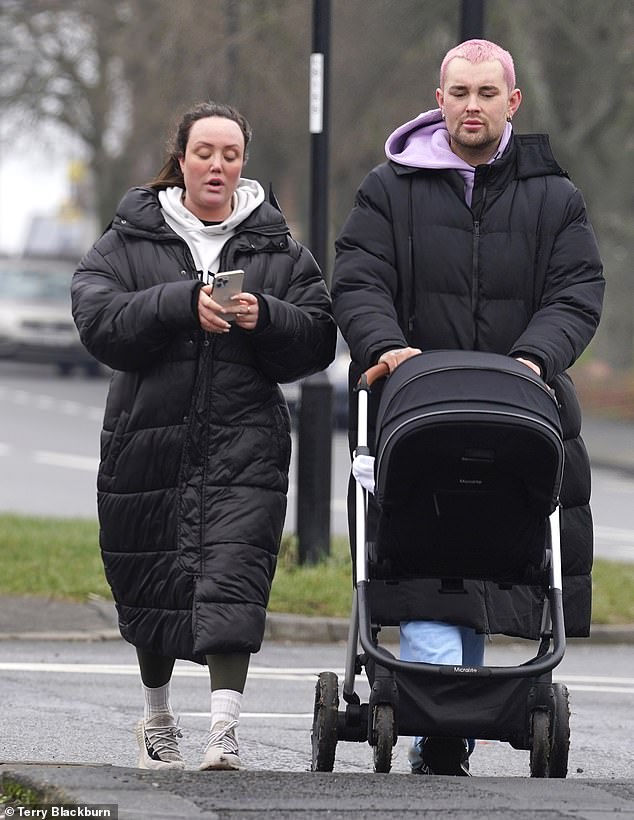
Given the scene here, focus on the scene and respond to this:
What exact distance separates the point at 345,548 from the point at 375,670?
21.0 feet

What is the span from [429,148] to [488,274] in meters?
0.41

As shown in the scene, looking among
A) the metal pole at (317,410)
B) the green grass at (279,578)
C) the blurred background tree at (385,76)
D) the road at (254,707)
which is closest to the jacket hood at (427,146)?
the road at (254,707)

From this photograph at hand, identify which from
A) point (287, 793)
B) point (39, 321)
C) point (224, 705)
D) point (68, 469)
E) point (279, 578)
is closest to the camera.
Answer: point (287, 793)

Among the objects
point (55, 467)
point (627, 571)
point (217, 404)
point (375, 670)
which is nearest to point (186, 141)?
point (217, 404)

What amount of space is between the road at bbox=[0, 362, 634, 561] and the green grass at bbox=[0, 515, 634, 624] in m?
1.30

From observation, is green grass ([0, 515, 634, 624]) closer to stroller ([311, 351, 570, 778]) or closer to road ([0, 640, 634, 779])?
road ([0, 640, 634, 779])

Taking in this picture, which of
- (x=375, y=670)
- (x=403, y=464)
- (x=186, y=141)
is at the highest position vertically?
(x=186, y=141)

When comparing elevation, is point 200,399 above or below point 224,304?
below

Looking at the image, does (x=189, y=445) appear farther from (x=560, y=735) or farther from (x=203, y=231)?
(x=560, y=735)

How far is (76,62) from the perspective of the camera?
1698 inches

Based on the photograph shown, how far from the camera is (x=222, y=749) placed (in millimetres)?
5535

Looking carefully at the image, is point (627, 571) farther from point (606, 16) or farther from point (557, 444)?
point (606, 16)

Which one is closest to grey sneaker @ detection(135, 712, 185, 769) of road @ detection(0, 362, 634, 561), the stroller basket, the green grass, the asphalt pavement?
the asphalt pavement

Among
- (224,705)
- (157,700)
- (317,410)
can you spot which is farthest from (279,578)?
(224,705)
